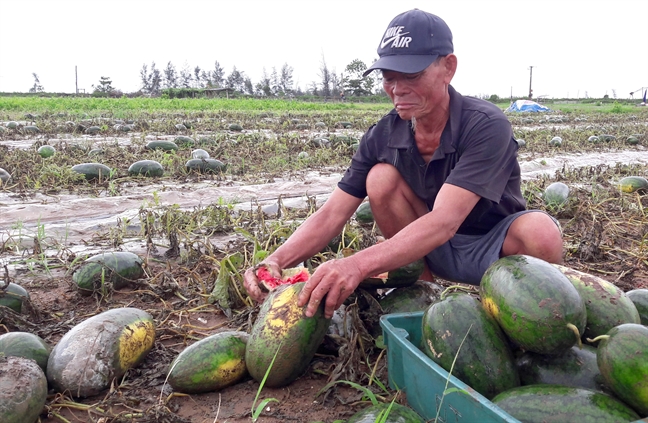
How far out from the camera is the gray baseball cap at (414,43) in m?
2.60

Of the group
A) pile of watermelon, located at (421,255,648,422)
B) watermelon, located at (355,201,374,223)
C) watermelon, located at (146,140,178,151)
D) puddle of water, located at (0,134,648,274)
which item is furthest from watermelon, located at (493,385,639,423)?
watermelon, located at (146,140,178,151)

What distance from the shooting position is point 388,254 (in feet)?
7.55

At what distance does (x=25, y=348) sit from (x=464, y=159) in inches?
83.7

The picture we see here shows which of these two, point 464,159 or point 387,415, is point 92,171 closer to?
point 464,159

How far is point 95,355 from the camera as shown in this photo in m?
2.23

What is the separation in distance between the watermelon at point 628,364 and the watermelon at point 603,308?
27 cm

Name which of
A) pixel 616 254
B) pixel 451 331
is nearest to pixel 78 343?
pixel 451 331

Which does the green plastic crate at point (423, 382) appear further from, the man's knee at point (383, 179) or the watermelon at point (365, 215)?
the watermelon at point (365, 215)

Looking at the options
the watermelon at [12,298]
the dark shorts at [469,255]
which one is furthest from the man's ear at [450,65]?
the watermelon at [12,298]

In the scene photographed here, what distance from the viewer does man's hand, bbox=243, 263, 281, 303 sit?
2.57 m

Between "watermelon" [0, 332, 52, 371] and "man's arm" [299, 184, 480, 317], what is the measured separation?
113 cm

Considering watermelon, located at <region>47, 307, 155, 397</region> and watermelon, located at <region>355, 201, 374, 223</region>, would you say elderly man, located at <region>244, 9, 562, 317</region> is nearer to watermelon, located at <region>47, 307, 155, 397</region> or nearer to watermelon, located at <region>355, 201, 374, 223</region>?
watermelon, located at <region>47, 307, 155, 397</region>

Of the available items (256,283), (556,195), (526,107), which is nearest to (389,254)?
(256,283)

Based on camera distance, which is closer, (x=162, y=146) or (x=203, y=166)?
(x=203, y=166)
